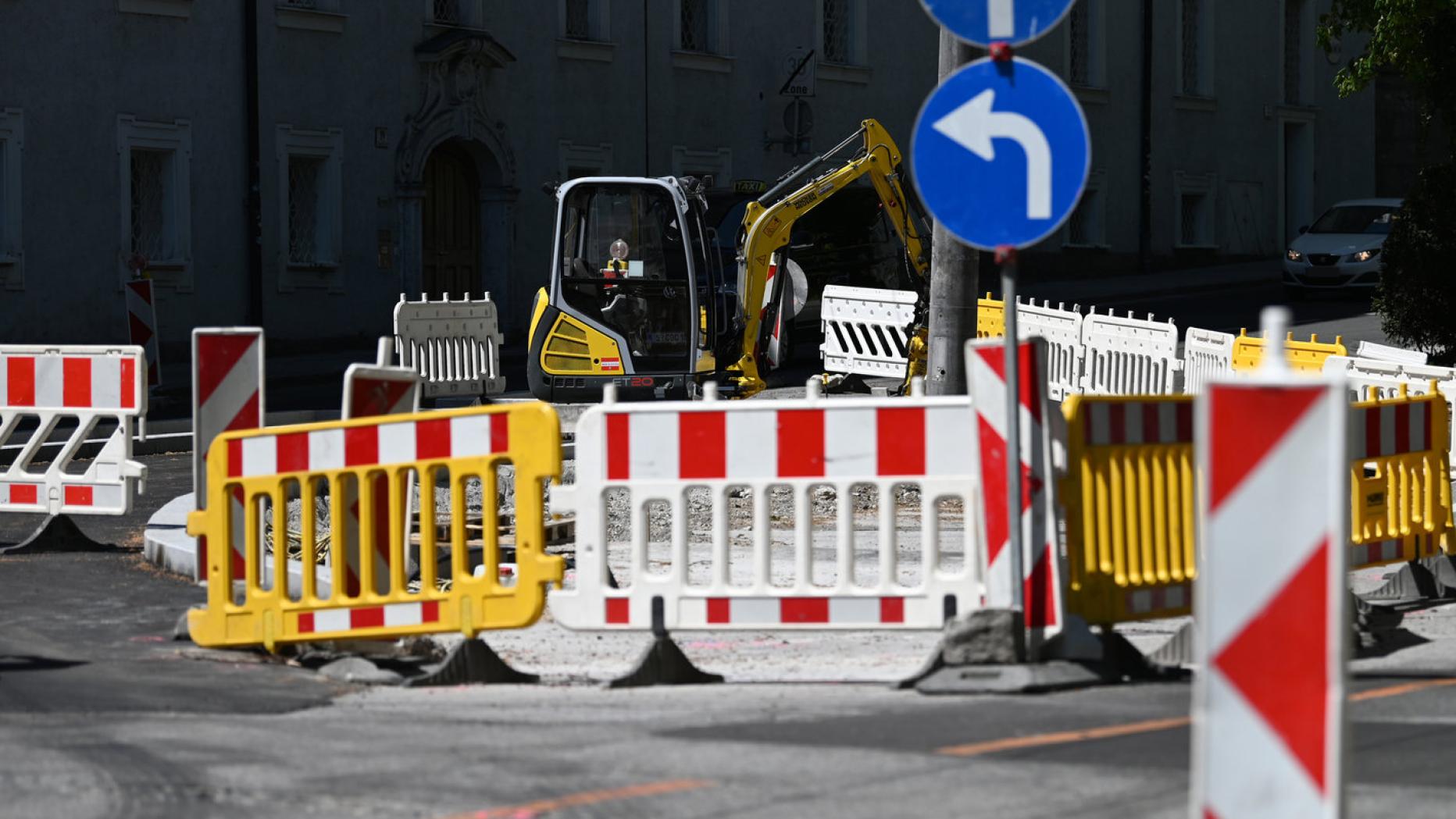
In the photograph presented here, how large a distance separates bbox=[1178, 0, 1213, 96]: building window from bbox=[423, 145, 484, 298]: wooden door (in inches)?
753

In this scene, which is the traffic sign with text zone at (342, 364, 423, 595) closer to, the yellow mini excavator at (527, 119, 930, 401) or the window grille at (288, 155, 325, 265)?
the yellow mini excavator at (527, 119, 930, 401)

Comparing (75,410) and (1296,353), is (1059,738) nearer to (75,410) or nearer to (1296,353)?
(75,410)

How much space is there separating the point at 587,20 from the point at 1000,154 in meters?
27.8

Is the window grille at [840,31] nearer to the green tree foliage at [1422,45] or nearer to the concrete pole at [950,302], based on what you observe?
the green tree foliage at [1422,45]

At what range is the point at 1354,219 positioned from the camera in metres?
36.6

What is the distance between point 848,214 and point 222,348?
1814 centimetres

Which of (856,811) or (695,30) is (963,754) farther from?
(695,30)

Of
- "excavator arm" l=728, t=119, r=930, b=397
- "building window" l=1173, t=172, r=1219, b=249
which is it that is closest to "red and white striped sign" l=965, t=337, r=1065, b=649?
"excavator arm" l=728, t=119, r=930, b=397

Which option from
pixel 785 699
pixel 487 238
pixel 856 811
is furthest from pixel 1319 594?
pixel 487 238

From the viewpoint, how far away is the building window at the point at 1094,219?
143 ft

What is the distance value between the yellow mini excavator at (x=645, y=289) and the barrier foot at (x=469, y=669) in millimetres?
12515

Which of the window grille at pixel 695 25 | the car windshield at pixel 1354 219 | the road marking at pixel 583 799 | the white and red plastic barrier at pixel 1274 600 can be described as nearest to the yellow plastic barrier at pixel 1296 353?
the road marking at pixel 583 799

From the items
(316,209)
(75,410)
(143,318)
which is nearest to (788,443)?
(75,410)

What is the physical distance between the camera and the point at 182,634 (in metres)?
9.33
